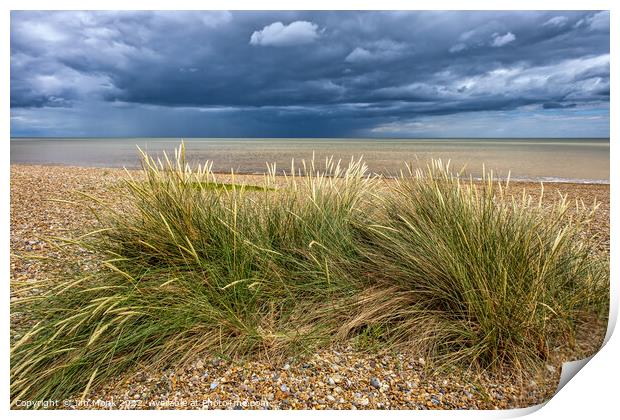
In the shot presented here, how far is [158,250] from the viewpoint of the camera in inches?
86.0

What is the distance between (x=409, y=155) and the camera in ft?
11.3

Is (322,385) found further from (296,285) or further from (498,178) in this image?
(498,178)

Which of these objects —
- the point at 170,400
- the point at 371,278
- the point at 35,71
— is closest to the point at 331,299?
the point at 371,278

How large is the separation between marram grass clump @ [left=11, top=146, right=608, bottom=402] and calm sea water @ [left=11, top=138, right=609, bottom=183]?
35cm

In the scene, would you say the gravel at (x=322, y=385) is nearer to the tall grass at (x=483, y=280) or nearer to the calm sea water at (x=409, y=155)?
the tall grass at (x=483, y=280)

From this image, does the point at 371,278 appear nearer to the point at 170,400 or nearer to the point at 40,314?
the point at 170,400

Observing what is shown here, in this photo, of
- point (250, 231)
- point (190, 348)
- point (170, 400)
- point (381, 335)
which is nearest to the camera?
point (170, 400)

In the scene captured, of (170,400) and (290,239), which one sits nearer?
(170,400)

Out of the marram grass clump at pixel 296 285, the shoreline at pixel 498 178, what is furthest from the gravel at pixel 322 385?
the shoreline at pixel 498 178

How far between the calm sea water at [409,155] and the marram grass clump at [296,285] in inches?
13.7

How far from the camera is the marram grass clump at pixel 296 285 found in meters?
1.86

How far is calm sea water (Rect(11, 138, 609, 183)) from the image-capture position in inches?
101

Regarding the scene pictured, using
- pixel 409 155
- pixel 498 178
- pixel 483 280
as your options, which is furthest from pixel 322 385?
pixel 409 155

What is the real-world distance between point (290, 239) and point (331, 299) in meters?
0.51
